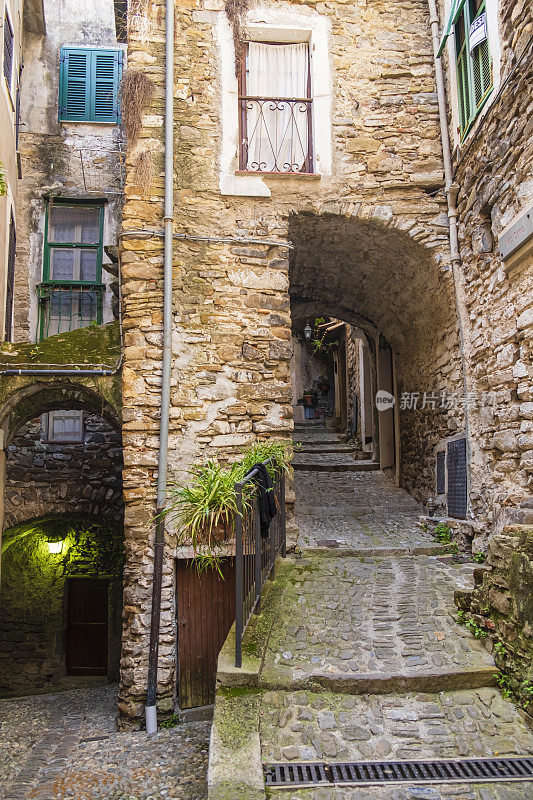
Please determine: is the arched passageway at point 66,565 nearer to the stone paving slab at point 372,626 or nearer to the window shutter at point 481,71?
the stone paving slab at point 372,626

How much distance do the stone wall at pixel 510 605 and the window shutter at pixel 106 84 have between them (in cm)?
811

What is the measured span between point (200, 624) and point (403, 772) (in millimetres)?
2920

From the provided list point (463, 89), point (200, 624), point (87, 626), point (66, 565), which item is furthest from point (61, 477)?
point (463, 89)

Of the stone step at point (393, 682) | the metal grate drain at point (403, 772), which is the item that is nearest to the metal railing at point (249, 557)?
the stone step at point (393, 682)

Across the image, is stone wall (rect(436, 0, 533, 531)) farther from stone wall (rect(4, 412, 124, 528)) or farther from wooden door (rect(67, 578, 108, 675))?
wooden door (rect(67, 578, 108, 675))

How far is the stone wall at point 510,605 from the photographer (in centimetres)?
313

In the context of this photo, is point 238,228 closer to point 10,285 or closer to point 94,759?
point 10,285

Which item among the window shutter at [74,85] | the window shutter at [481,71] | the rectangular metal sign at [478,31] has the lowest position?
the window shutter at [481,71]

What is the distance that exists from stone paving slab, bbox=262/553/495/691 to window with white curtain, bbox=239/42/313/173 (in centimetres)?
417

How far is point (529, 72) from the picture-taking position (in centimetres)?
415

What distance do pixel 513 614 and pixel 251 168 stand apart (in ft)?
15.9

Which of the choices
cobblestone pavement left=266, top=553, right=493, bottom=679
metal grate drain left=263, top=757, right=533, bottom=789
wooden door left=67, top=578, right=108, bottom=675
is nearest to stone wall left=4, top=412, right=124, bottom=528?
wooden door left=67, top=578, right=108, bottom=675

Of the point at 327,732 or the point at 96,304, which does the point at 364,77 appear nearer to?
the point at 96,304

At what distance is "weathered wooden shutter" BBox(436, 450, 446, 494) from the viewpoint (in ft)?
21.0
